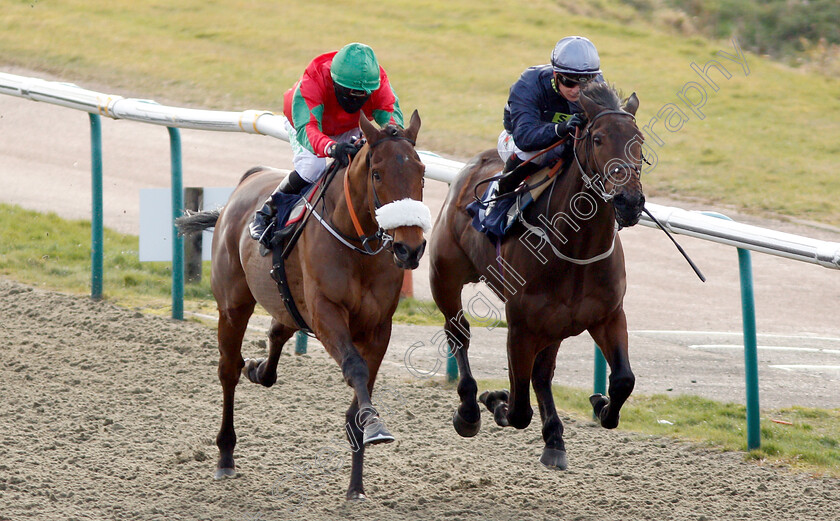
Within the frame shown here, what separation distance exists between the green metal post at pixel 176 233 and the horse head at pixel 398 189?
378 centimetres

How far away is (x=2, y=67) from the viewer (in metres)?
18.6

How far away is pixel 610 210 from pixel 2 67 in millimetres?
16560

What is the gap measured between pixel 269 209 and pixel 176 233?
2983 millimetres

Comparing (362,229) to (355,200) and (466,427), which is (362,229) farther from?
(466,427)

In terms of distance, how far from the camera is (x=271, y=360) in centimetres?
596

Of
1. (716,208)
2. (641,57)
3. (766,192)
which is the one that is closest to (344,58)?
(716,208)

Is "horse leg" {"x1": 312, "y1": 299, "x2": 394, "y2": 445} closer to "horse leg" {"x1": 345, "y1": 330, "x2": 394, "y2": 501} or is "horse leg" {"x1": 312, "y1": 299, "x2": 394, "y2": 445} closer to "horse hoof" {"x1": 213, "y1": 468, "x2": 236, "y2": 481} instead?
"horse leg" {"x1": 345, "y1": 330, "x2": 394, "y2": 501}

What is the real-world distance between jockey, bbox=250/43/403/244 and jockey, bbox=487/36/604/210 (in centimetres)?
59

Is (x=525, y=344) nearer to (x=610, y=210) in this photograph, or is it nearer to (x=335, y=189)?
(x=610, y=210)

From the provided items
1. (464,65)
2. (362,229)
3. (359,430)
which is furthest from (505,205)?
(464,65)

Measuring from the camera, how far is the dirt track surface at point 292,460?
194 inches

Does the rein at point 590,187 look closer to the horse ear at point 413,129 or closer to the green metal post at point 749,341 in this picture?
the horse ear at point 413,129

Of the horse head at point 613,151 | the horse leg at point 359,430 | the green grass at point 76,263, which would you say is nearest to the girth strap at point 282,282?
the horse leg at point 359,430

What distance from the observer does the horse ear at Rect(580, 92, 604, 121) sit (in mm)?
4414
